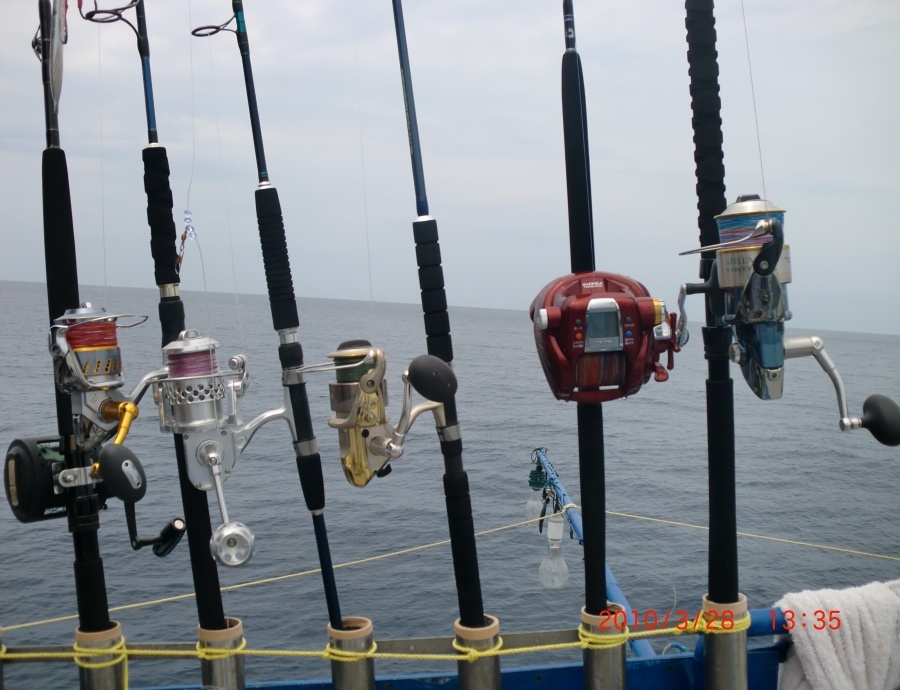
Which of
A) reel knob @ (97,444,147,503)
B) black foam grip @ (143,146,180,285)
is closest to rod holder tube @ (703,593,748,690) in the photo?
reel knob @ (97,444,147,503)

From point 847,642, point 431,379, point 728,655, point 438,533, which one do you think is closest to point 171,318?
point 431,379

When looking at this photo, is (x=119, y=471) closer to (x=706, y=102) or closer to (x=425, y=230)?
(x=425, y=230)

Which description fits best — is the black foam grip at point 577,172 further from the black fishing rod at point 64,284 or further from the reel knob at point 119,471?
the black fishing rod at point 64,284

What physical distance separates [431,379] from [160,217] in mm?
1002

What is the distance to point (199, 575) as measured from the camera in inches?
103

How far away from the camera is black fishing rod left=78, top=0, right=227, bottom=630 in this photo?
102 inches

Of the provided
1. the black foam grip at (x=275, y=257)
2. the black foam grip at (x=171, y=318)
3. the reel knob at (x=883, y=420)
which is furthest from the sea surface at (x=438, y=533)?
the reel knob at (x=883, y=420)

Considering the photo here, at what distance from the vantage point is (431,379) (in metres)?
2.19

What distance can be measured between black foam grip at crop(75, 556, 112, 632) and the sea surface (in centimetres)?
131

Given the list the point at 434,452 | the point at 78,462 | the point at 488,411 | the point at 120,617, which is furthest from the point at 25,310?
the point at 78,462

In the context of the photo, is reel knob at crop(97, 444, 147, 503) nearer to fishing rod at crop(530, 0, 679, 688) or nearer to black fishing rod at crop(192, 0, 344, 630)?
black fishing rod at crop(192, 0, 344, 630)

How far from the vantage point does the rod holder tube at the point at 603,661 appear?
2.50 meters

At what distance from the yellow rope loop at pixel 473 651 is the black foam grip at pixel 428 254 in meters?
1.02

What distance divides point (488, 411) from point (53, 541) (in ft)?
50.6
